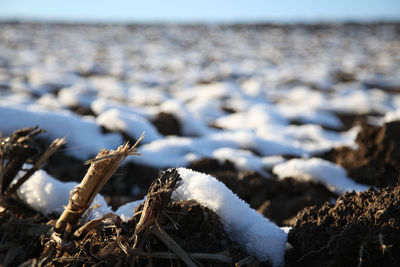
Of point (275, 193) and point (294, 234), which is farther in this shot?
point (275, 193)

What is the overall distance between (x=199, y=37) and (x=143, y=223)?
1280 centimetres

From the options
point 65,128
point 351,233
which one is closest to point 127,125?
point 65,128

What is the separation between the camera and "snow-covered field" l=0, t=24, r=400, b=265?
228 centimetres

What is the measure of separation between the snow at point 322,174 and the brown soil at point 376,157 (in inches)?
2.2

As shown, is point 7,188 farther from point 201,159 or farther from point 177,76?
point 177,76

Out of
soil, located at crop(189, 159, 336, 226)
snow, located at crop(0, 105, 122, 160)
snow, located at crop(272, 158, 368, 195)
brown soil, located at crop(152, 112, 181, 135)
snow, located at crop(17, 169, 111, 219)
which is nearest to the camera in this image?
snow, located at crop(17, 169, 111, 219)

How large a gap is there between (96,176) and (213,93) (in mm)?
4564

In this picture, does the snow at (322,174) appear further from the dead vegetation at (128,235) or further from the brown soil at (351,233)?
the dead vegetation at (128,235)

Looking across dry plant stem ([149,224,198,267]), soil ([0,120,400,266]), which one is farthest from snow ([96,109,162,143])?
dry plant stem ([149,224,198,267])

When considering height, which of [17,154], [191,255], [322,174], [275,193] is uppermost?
[17,154]

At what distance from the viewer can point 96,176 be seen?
2.79ft

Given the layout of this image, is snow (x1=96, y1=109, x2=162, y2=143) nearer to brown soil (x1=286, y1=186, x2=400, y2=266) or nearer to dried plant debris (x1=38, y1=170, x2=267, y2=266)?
dried plant debris (x1=38, y1=170, x2=267, y2=266)

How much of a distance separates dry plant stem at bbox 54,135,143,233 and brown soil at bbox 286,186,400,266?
0.51 metres

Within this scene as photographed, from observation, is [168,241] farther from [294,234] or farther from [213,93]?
[213,93]
